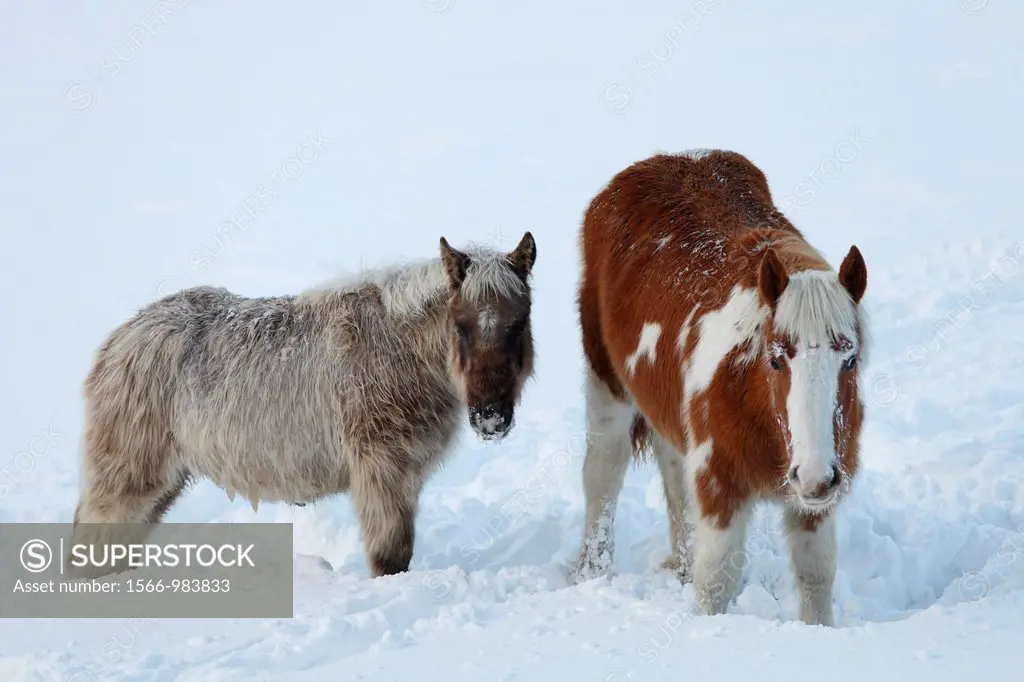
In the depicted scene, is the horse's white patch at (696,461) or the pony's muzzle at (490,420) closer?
the horse's white patch at (696,461)

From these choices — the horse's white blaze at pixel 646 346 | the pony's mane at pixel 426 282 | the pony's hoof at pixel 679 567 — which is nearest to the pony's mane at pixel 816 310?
the horse's white blaze at pixel 646 346

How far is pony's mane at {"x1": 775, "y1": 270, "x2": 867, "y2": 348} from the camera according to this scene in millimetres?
3826

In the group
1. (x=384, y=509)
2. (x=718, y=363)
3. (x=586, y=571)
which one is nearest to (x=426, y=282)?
(x=384, y=509)

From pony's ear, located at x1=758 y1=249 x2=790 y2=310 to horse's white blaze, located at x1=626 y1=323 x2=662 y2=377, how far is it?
1.04 m

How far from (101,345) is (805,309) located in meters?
4.23

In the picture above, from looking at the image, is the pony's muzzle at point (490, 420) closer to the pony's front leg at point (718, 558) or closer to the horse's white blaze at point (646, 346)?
the horse's white blaze at point (646, 346)

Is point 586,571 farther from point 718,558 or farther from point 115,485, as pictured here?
point 115,485

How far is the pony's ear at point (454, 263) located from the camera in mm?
5531

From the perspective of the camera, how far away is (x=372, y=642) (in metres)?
4.23

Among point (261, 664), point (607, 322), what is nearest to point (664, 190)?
point (607, 322)

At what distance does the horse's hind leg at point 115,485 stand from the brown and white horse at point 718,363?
8.22ft

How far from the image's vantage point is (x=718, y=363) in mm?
4344

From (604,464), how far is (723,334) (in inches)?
71.4

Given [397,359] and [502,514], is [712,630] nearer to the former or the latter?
[397,359]
